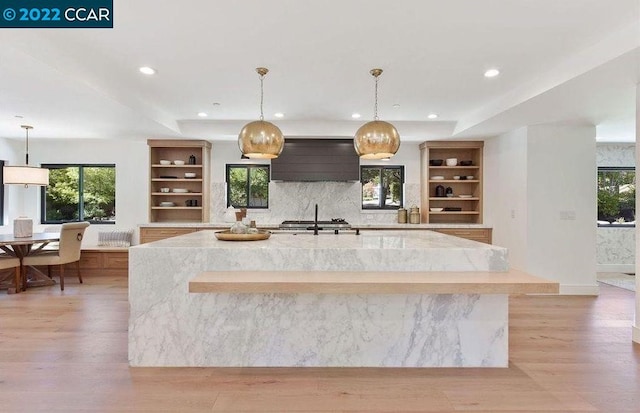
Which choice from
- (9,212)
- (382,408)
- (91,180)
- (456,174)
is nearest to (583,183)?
(456,174)

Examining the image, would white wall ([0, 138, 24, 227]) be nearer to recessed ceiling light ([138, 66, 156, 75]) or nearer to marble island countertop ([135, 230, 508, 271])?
recessed ceiling light ([138, 66, 156, 75])

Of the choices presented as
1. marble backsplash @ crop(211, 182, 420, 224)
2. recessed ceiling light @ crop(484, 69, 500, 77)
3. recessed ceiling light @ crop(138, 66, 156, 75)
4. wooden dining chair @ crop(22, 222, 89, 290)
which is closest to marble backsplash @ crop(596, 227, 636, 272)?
marble backsplash @ crop(211, 182, 420, 224)

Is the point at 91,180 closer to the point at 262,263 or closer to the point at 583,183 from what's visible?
the point at 262,263

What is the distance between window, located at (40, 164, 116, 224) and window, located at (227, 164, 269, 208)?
2.24 m

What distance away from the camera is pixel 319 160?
580 centimetres

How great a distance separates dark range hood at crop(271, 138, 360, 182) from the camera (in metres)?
5.80

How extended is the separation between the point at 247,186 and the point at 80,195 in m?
3.13

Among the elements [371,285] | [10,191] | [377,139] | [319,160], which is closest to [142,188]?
[10,191]

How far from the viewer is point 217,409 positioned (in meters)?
2.13

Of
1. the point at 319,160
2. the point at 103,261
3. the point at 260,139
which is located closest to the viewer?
the point at 260,139

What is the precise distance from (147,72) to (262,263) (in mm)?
2227

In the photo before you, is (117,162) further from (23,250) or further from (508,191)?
(508,191)

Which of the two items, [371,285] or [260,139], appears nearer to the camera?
[371,285]

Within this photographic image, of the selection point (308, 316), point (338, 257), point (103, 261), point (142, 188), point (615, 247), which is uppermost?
point (142, 188)
